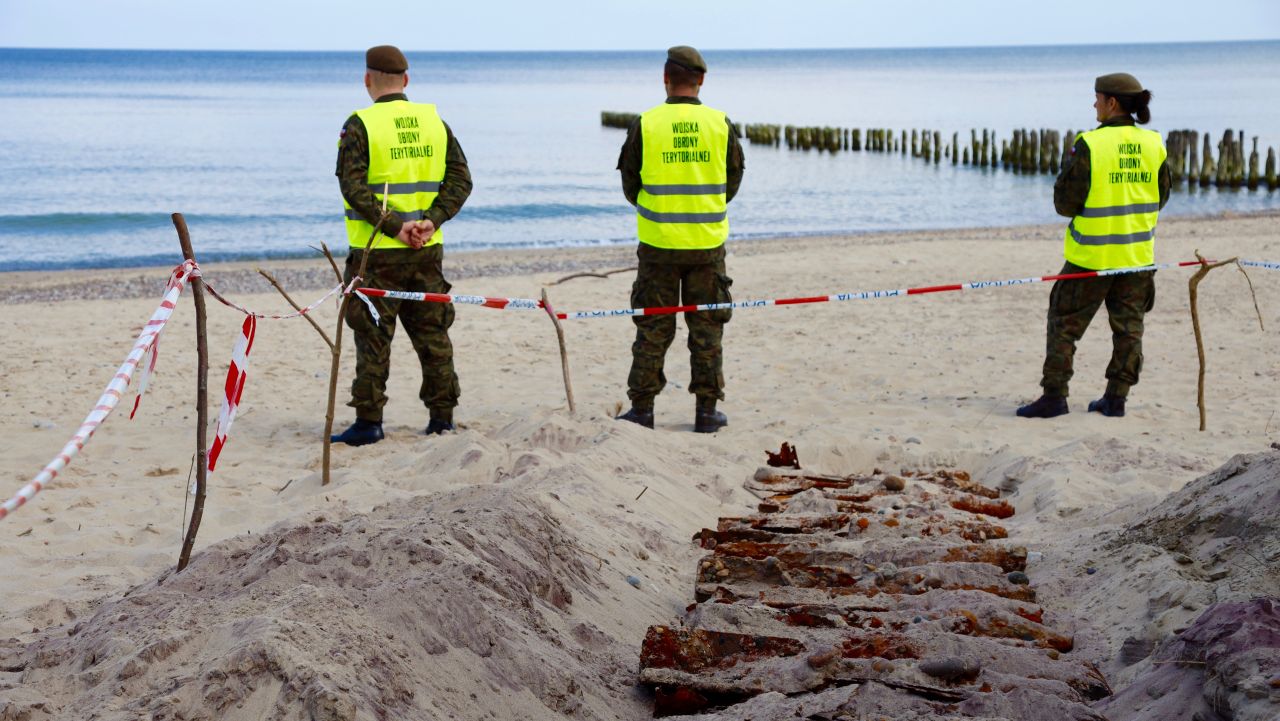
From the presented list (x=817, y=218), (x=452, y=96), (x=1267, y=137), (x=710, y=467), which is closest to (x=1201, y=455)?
(x=710, y=467)

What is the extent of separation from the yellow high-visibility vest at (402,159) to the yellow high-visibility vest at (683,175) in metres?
1.24

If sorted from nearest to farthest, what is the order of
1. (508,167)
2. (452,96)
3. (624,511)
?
(624,511), (508,167), (452,96)

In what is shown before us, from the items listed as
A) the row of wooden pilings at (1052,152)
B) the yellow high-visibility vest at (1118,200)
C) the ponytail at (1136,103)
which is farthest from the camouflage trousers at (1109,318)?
the row of wooden pilings at (1052,152)

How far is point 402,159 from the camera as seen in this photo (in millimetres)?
6863

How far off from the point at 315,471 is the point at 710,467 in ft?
7.15

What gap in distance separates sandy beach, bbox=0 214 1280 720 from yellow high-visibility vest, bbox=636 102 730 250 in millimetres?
1230

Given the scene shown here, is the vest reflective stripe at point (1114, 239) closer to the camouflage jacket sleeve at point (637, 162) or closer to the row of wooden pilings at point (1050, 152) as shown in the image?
the camouflage jacket sleeve at point (637, 162)

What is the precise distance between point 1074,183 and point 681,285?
249cm

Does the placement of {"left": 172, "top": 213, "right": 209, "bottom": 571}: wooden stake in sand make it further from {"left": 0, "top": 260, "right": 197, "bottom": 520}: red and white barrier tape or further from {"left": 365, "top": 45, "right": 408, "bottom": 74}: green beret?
{"left": 365, "top": 45, "right": 408, "bottom": 74}: green beret

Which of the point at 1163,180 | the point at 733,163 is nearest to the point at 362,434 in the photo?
the point at 733,163

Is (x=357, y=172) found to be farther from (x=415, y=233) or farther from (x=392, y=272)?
(x=392, y=272)

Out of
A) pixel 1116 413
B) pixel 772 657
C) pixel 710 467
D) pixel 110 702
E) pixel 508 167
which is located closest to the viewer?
pixel 110 702

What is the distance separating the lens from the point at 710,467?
6527 mm

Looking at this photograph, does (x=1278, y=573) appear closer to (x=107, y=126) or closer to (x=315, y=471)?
(x=315, y=471)
